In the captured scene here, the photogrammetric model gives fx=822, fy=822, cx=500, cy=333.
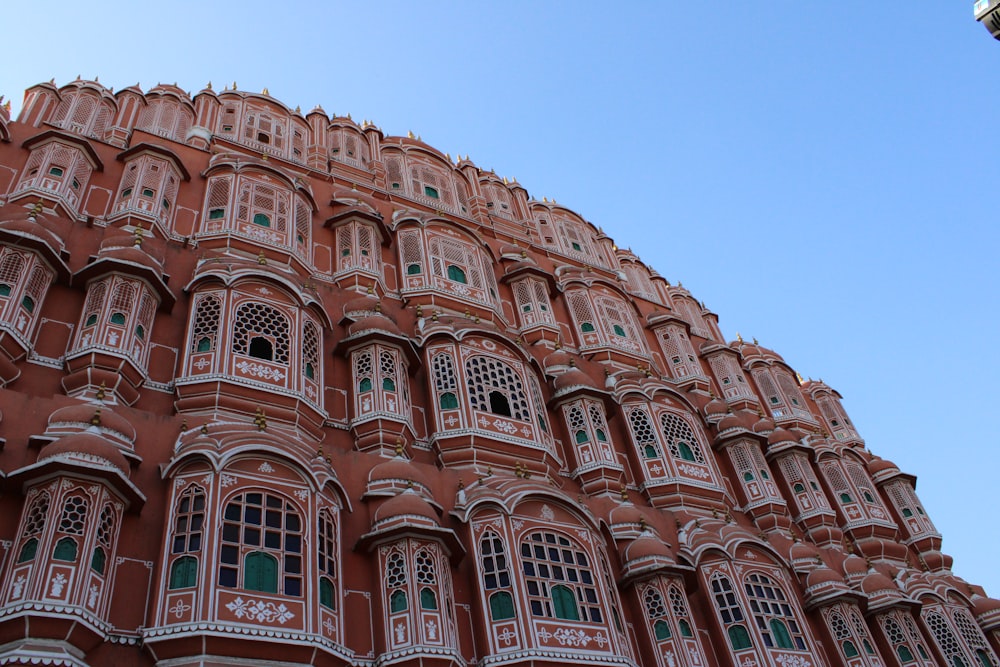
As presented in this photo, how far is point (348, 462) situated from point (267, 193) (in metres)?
9.79

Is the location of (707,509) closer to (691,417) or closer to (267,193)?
(691,417)

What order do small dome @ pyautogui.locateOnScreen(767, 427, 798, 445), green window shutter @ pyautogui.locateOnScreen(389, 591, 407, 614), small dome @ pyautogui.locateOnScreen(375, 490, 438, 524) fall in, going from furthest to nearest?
small dome @ pyautogui.locateOnScreen(767, 427, 798, 445) < small dome @ pyautogui.locateOnScreen(375, 490, 438, 524) < green window shutter @ pyautogui.locateOnScreen(389, 591, 407, 614)

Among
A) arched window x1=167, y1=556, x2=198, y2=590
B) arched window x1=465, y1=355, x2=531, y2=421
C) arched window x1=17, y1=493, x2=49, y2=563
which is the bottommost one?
arched window x1=167, y1=556, x2=198, y2=590

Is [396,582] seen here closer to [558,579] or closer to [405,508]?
[405,508]

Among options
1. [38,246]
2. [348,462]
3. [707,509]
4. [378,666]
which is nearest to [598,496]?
[707,509]

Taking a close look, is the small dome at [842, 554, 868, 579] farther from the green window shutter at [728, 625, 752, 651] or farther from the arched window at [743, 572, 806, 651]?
the green window shutter at [728, 625, 752, 651]

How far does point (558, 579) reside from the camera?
1577 centimetres

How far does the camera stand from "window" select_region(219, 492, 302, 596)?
505 inches

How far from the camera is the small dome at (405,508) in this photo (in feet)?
48.4

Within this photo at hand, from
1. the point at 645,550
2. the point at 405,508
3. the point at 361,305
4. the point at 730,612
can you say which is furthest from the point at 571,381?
the point at 405,508

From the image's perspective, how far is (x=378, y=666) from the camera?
1329 cm

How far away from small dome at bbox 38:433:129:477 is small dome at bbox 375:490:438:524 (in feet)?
14.3

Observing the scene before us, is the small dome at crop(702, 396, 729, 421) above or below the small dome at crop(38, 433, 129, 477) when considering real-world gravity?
above

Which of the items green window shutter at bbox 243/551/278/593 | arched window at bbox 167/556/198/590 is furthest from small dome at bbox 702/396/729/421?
arched window at bbox 167/556/198/590
